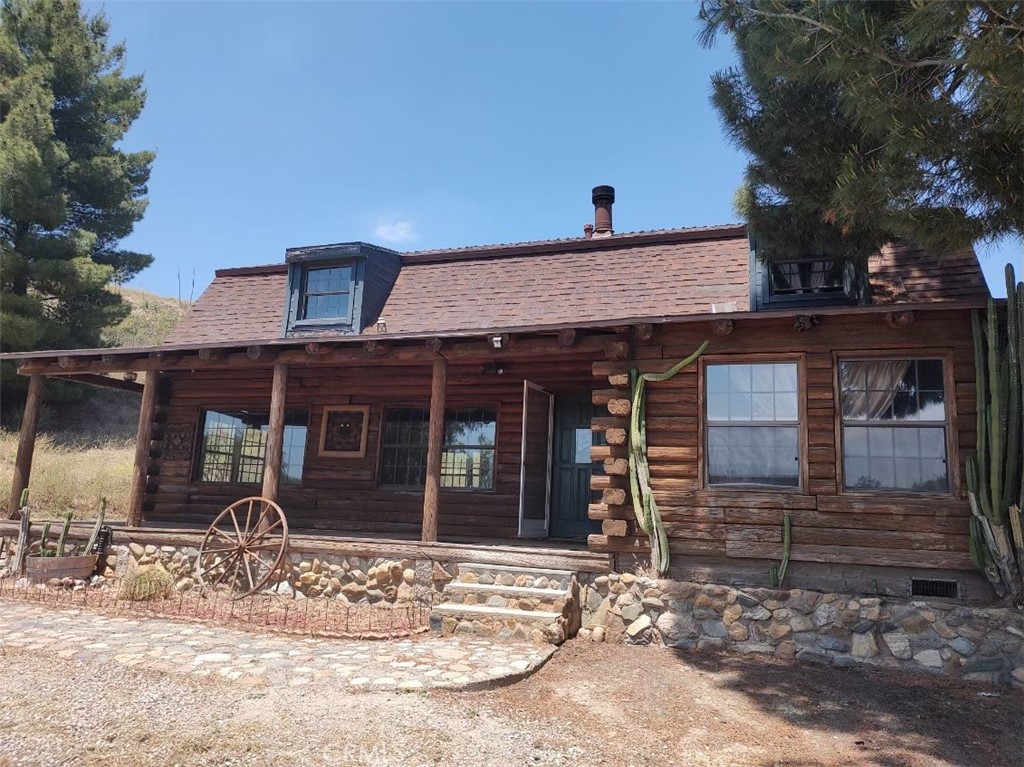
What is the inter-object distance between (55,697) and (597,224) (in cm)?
1102

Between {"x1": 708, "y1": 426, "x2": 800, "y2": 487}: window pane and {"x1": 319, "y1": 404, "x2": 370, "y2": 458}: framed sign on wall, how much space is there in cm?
580

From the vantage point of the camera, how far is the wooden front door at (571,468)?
10273 mm

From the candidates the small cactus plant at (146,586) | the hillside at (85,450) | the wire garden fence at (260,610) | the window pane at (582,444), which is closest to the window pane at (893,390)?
the window pane at (582,444)

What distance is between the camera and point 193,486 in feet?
39.6

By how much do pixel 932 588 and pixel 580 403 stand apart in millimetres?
5120

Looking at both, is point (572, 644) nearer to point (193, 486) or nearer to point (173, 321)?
point (193, 486)

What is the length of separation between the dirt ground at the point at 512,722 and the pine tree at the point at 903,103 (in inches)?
142

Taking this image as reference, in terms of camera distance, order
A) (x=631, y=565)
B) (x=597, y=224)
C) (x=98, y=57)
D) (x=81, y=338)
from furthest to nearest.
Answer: (x=98, y=57), (x=81, y=338), (x=597, y=224), (x=631, y=565)

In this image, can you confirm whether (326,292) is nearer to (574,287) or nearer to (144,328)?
(574,287)

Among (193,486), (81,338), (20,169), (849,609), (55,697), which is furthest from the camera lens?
(81,338)

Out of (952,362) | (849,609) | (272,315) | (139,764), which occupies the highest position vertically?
(272,315)

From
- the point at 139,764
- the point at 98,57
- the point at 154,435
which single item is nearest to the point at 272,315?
the point at 154,435

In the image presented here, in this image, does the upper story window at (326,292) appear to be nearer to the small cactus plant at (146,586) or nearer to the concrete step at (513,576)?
the small cactus plant at (146,586)

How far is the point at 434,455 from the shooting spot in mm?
8742
